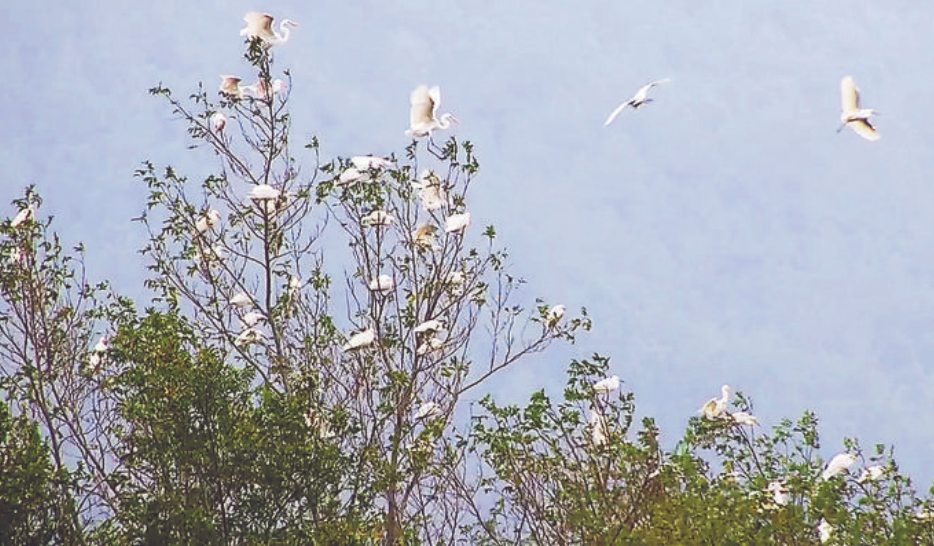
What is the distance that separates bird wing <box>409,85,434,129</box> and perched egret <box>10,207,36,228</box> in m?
1.36

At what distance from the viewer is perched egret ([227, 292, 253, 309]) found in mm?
4621

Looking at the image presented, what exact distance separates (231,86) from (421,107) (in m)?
0.79

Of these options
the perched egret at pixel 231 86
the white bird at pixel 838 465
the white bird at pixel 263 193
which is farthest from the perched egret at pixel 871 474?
the perched egret at pixel 231 86

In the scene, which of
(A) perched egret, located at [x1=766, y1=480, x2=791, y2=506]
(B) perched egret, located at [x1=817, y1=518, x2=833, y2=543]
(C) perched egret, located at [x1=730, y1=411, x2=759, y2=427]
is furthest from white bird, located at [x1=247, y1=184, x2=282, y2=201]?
(B) perched egret, located at [x1=817, y1=518, x2=833, y2=543]

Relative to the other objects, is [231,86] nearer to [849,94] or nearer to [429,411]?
[429,411]

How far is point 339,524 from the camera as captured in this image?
10.8 feet

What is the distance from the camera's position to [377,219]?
458 cm

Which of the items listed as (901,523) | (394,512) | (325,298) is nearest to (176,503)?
(394,512)

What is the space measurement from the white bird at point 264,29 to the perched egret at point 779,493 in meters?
2.47

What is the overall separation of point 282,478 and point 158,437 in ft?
1.16

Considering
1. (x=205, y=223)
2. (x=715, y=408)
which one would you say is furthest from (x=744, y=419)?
(x=205, y=223)

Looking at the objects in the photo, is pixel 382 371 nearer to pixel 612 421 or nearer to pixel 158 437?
pixel 612 421

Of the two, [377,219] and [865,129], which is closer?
[865,129]

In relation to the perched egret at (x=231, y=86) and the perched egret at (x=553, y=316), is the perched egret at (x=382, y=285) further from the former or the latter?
the perched egret at (x=231, y=86)
